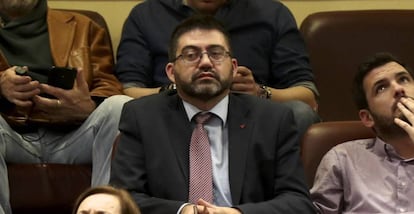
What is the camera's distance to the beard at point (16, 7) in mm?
2662

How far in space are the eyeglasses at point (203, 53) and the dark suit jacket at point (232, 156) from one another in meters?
0.12

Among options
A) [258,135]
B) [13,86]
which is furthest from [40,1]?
[258,135]

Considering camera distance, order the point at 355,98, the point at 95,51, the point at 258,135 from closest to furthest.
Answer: the point at 258,135 < the point at 355,98 < the point at 95,51

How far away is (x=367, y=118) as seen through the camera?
7.27 ft

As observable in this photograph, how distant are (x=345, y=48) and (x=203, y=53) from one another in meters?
0.89

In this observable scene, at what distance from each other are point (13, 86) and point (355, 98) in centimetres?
95

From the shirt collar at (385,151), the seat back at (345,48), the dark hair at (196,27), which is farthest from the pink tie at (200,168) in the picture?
the seat back at (345,48)

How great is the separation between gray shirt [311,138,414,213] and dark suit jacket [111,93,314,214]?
0.44ft

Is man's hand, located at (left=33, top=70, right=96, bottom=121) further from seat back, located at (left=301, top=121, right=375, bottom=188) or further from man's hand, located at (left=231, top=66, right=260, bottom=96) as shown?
seat back, located at (left=301, top=121, right=375, bottom=188)

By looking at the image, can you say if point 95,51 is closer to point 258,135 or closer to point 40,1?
point 40,1

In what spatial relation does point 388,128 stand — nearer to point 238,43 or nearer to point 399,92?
point 399,92

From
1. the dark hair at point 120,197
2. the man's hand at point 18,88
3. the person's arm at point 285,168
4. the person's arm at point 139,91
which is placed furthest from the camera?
the person's arm at point 139,91

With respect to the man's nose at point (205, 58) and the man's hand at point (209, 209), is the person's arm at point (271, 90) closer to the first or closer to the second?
the man's nose at point (205, 58)

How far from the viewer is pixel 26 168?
2.35 m
